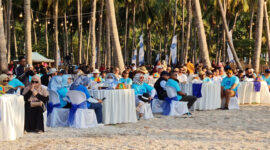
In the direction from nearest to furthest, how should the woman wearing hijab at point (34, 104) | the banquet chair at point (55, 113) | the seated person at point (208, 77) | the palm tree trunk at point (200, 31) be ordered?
the woman wearing hijab at point (34, 104) < the banquet chair at point (55, 113) < the seated person at point (208, 77) < the palm tree trunk at point (200, 31)

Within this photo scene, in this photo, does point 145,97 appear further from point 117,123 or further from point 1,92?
point 1,92

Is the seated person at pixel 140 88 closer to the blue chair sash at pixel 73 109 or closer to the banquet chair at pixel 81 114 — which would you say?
the banquet chair at pixel 81 114

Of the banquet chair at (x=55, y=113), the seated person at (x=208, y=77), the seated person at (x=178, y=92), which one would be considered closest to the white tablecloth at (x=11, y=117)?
the banquet chair at (x=55, y=113)

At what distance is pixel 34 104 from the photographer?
10.2 meters

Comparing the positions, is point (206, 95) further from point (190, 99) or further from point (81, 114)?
point (81, 114)

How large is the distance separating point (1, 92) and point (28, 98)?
0.84m

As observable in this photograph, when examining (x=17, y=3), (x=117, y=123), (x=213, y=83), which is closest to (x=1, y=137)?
(x=117, y=123)

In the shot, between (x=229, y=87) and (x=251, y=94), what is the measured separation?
2069mm

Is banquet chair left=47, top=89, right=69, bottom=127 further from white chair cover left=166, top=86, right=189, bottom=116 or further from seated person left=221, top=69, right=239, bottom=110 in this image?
seated person left=221, top=69, right=239, bottom=110

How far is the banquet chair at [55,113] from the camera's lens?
37.2ft

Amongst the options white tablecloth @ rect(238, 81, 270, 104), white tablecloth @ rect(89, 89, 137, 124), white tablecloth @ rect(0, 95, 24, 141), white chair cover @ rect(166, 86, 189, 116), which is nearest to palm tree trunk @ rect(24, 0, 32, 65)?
white chair cover @ rect(166, 86, 189, 116)

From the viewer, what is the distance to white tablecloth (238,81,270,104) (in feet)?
55.6

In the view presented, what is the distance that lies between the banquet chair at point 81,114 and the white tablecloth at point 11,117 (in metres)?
1.71

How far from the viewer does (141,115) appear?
495 inches
